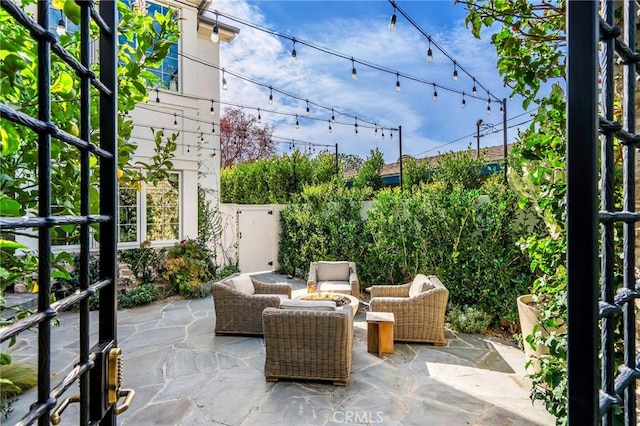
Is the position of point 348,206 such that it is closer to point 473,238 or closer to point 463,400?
point 473,238

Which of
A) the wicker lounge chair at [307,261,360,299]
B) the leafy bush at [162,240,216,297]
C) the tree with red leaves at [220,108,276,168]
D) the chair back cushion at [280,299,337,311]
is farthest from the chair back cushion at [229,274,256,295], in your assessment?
the tree with red leaves at [220,108,276,168]

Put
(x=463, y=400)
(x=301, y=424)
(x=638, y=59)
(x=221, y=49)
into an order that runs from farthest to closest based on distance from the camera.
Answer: (x=221, y=49)
(x=463, y=400)
(x=301, y=424)
(x=638, y=59)

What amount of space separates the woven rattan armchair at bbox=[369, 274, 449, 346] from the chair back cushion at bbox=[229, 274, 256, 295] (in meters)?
1.96

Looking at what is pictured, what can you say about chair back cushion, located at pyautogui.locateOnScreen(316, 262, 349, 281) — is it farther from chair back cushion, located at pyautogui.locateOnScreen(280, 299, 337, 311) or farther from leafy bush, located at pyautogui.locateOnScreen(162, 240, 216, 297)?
chair back cushion, located at pyautogui.locateOnScreen(280, 299, 337, 311)

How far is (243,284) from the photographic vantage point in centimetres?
538

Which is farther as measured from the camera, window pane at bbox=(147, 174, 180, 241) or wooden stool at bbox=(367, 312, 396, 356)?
window pane at bbox=(147, 174, 180, 241)

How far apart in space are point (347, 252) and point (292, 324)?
3862 mm

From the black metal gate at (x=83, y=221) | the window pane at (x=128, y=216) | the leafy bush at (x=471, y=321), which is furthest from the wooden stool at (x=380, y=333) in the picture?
the window pane at (x=128, y=216)

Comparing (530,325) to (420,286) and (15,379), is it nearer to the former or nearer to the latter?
(420,286)

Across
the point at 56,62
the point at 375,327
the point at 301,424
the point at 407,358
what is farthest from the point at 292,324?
the point at 56,62

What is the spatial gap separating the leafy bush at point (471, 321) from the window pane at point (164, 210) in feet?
19.8

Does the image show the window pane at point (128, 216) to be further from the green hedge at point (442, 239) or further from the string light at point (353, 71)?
the string light at point (353, 71)

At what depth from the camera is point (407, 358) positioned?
4242 millimetres

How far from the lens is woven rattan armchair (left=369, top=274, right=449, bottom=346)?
458cm
